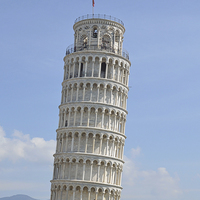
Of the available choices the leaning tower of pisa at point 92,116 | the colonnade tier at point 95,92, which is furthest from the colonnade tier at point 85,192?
the colonnade tier at point 95,92

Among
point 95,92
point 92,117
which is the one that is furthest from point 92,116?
point 95,92

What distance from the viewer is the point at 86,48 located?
68062mm

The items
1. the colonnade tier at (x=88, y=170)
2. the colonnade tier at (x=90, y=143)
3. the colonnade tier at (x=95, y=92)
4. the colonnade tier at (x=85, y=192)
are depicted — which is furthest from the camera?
the colonnade tier at (x=95, y=92)

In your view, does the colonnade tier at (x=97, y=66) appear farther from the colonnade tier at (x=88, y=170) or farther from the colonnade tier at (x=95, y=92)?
the colonnade tier at (x=88, y=170)

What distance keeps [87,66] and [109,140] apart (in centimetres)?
1264

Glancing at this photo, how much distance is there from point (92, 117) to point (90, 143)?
13.7ft

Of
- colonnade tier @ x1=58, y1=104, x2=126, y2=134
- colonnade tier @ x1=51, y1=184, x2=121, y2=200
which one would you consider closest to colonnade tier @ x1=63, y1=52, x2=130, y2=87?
colonnade tier @ x1=58, y1=104, x2=126, y2=134

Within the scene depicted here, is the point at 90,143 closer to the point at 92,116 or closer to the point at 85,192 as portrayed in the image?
the point at 92,116

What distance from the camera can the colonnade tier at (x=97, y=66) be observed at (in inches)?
2594

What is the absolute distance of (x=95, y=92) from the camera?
65000 mm

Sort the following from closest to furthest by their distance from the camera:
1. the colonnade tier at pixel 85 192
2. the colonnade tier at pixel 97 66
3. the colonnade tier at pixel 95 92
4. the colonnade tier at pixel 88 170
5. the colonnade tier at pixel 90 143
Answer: the colonnade tier at pixel 85 192
the colonnade tier at pixel 88 170
the colonnade tier at pixel 90 143
the colonnade tier at pixel 95 92
the colonnade tier at pixel 97 66

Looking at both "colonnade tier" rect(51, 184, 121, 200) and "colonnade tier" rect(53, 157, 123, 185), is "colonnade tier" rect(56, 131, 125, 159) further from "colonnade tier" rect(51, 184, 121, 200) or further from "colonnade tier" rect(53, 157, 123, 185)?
"colonnade tier" rect(51, 184, 121, 200)

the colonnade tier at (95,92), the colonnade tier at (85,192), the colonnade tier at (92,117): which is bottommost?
the colonnade tier at (85,192)

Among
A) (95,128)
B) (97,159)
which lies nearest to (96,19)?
(95,128)
